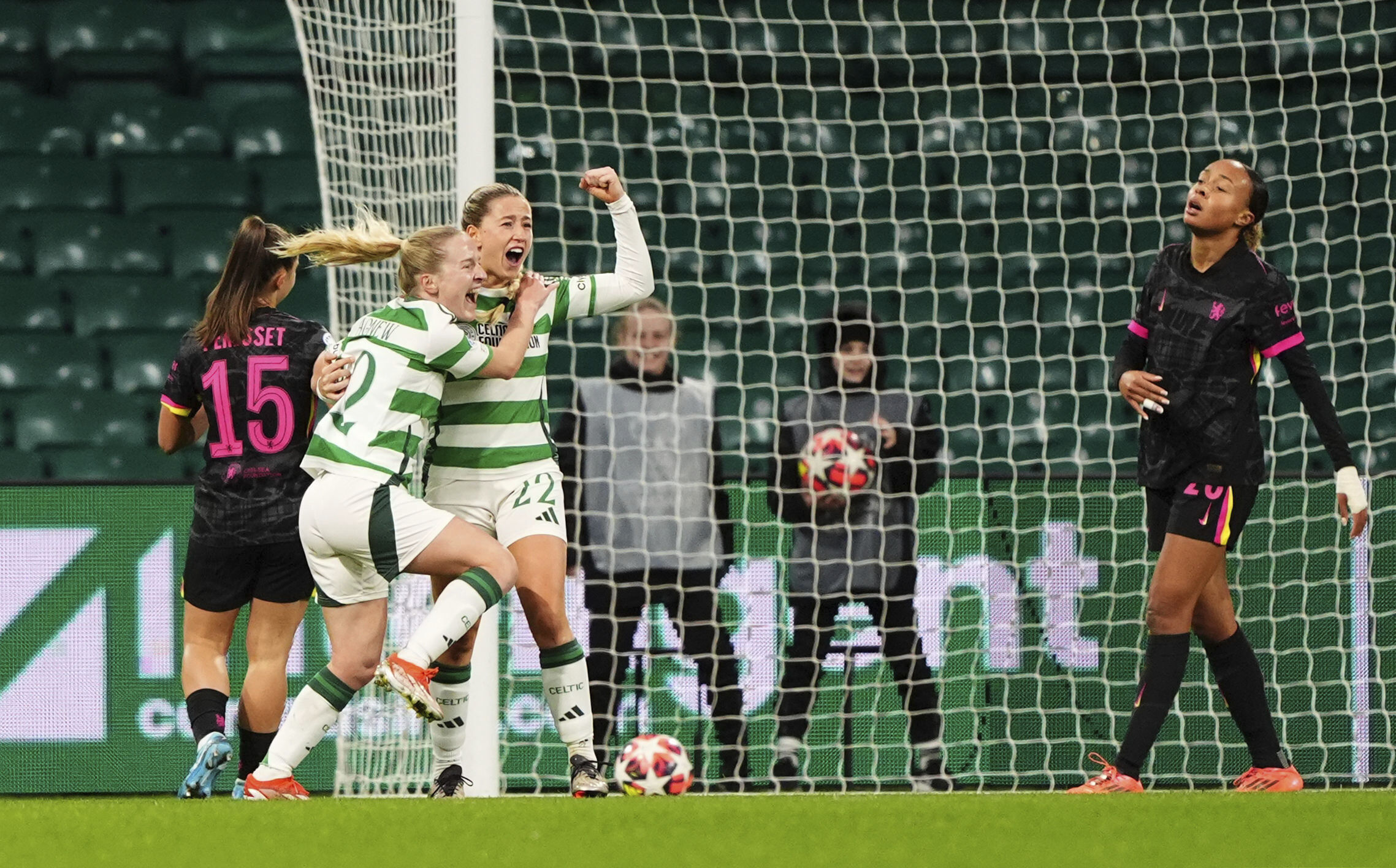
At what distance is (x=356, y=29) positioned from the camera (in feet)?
18.4

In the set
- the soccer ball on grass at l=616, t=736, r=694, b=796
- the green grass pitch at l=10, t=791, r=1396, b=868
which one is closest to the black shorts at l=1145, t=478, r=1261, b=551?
the green grass pitch at l=10, t=791, r=1396, b=868

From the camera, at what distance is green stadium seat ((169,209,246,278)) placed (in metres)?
8.55

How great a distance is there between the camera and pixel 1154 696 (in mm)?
4680

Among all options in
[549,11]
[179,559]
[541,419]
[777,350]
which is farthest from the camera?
[549,11]

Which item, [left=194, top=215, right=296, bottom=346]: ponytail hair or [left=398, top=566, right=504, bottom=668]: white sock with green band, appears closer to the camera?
[left=398, top=566, right=504, bottom=668]: white sock with green band

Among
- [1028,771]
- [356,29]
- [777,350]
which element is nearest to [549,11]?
[777,350]

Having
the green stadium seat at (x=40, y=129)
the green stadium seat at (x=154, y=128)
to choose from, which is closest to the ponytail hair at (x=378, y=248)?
the green stadium seat at (x=154, y=128)

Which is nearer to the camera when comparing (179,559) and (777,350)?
(179,559)

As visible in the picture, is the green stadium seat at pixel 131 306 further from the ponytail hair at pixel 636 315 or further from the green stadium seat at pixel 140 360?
the ponytail hair at pixel 636 315

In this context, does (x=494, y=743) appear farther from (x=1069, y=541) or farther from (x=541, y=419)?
(x=1069, y=541)

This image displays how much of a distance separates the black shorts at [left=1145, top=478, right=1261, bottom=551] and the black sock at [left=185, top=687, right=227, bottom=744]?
2.70 meters

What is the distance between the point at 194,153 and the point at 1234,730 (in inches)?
236

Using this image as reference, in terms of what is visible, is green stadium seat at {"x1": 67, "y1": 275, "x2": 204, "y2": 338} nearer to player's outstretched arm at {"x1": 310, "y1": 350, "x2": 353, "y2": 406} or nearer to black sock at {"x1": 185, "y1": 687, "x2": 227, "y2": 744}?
black sock at {"x1": 185, "y1": 687, "x2": 227, "y2": 744}

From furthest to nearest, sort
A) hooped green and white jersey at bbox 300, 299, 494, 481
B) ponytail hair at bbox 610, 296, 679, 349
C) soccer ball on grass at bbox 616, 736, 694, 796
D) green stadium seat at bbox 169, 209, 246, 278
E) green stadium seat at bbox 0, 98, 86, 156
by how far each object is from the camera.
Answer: green stadium seat at bbox 0, 98, 86, 156, green stadium seat at bbox 169, 209, 246, 278, ponytail hair at bbox 610, 296, 679, 349, soccer ball on grass at bbox 616, 736, 694, 796, hooped green and white jersey at bbox 300, 299, 494, 481
